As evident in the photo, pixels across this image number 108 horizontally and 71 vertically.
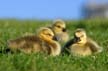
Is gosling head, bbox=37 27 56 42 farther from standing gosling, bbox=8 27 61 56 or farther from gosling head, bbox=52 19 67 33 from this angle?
gosling head, bbox=52 19 67 33

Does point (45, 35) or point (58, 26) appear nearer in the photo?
point (45, 35)

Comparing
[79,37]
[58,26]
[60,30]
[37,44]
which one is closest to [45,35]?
[37,44]

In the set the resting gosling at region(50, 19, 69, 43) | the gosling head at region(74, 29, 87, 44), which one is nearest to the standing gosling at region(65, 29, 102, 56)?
the gosling head at region(74, 29, 87, 44)

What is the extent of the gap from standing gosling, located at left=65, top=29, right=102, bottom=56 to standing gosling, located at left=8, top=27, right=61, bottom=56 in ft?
0.77

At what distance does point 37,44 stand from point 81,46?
80 cm

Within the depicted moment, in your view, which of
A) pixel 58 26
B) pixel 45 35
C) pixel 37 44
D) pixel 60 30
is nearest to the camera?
pixel 37 44

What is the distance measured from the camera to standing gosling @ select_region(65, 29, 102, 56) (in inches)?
336

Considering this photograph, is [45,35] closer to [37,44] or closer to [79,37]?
[37,44]

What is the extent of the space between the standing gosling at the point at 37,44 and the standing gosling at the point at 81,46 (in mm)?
234

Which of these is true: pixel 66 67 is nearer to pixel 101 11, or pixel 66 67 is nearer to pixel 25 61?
pixel 25 61

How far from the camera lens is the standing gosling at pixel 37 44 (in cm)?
808

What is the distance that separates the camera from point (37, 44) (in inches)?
323

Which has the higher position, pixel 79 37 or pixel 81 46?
pixel 79 37

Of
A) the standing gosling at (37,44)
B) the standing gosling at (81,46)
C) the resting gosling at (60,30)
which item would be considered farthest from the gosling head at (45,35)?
the resting gosling at (60,30)
